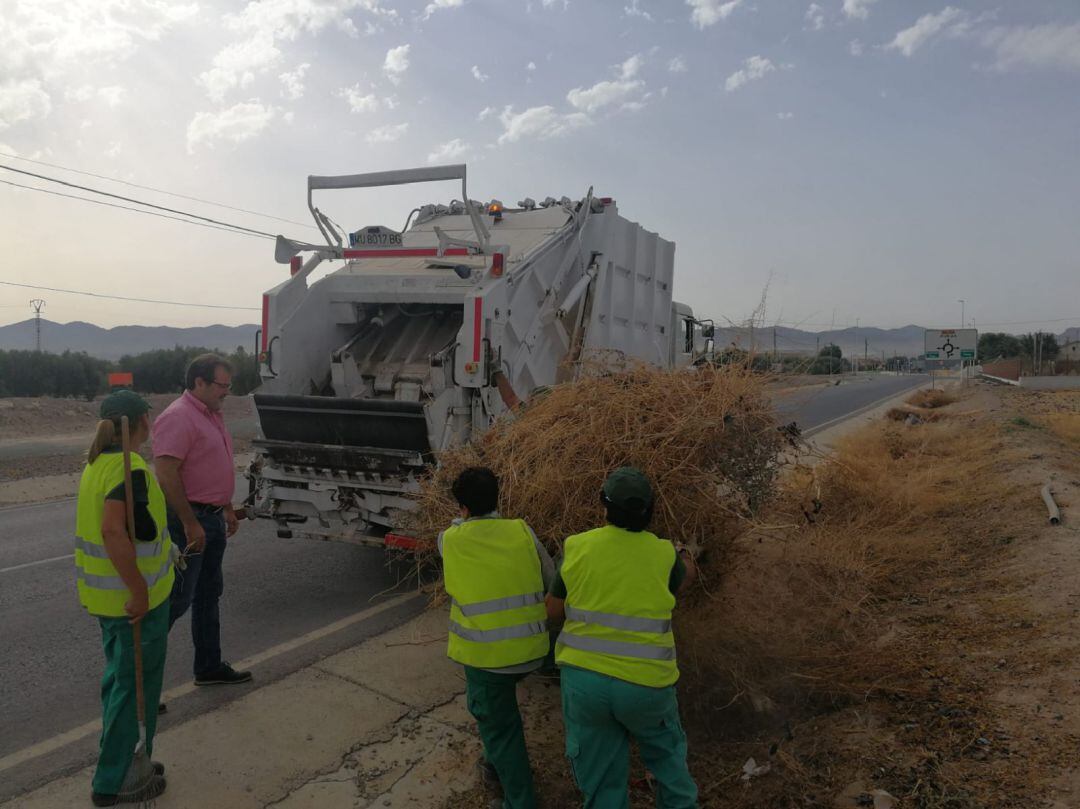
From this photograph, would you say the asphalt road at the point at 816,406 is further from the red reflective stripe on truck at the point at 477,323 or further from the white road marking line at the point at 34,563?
the white road marking line at the point at 34,563

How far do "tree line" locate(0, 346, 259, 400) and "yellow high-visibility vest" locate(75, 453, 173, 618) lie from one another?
24.2m

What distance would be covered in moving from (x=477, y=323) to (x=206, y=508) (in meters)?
2.34

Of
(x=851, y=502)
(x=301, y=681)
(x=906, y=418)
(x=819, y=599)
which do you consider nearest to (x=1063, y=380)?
(x=906, y=418)

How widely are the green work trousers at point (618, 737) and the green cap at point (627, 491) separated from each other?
0.58 meters

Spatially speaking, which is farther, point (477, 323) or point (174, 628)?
point (477, 323)

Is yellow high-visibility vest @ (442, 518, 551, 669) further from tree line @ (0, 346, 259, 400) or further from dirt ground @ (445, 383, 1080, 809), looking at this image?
tree line @ (0, 346, 259, 400)

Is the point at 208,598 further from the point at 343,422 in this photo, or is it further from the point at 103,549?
the point at 343,422

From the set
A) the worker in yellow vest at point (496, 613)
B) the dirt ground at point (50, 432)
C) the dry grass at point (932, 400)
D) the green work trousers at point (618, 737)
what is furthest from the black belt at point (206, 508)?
the dry grass at point (932, 400)

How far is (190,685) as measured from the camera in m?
4.38

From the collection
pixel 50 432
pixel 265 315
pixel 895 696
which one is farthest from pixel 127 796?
pixel 50 432

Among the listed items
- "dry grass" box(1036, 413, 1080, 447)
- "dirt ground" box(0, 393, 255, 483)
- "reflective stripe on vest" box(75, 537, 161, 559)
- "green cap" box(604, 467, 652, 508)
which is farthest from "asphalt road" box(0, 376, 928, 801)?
"dry grass" box(1036, 413, 1080, 447)

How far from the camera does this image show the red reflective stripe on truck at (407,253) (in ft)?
21.5

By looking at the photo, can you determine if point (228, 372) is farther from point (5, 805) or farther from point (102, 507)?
point (5, 805)

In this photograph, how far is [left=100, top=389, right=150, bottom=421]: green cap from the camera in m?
3.23
